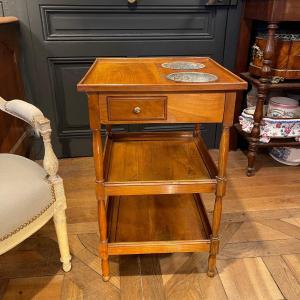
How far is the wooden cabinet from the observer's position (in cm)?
149

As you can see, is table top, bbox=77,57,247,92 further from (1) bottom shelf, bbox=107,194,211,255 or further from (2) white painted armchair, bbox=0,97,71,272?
(1) bottom shelf, bbox=107,194,211,255

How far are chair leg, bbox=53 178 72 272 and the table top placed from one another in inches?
13.5

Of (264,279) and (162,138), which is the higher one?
(162,138)

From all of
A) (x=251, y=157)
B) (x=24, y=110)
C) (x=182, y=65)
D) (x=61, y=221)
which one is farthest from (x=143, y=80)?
(x=251, y=157)

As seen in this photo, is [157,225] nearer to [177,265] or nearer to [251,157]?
[177,265]

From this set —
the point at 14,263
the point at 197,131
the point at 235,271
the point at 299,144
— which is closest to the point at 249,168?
the point at 299,144

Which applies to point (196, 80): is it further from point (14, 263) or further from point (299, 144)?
point (299, 144)

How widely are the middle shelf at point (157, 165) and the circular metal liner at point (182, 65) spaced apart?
1.03 ft

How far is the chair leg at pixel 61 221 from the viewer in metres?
1.02

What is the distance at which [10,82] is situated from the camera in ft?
5.27

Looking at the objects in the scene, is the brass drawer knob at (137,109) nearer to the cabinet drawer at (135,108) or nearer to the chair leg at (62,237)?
the cabinet drawer at (135,108)

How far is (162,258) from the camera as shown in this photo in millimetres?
1246

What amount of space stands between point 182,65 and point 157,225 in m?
0.60

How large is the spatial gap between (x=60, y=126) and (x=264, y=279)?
1369 mm
